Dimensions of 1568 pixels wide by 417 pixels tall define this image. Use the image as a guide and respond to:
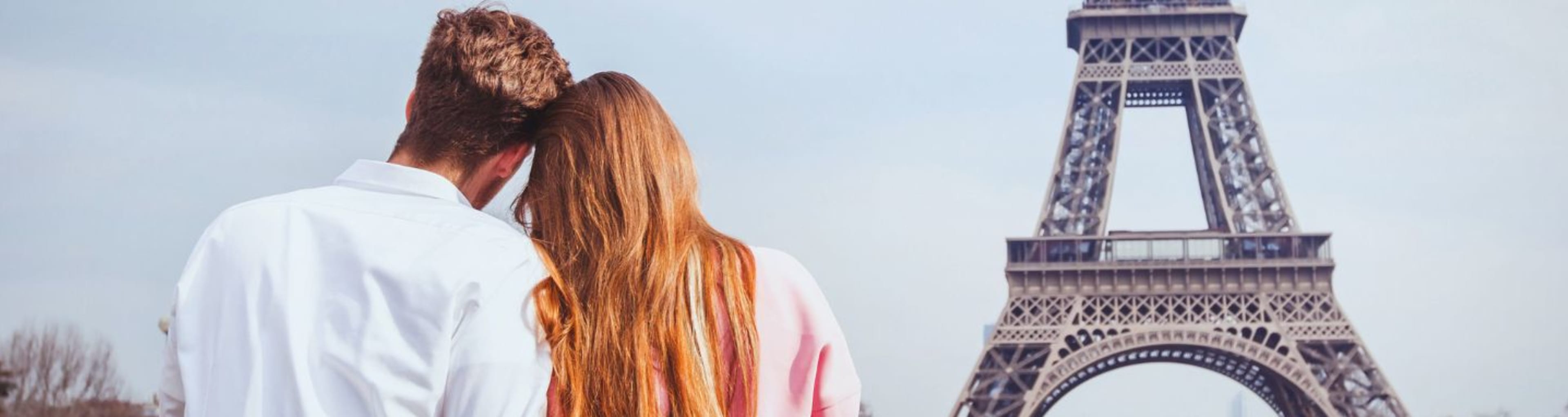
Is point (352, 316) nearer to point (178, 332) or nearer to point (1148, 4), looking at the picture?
point (178, 332)

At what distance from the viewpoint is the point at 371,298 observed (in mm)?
1546

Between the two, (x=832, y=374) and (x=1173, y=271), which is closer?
(x=832, y=374)

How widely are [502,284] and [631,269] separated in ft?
0.67

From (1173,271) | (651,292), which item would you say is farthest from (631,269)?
(1173,271)

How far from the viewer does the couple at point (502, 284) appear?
60.7 inches

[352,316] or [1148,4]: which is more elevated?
[1148,4]

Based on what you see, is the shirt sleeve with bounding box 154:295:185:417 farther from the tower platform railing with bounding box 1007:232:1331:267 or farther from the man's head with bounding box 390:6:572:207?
the tower platform railing with bounding box 1007:232:1331:267

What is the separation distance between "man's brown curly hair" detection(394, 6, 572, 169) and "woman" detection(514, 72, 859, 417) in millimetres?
73

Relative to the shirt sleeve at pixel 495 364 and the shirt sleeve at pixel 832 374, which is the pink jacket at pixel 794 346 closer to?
the shirt sleeve at pixel 832 374

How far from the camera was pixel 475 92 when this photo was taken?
1.75m

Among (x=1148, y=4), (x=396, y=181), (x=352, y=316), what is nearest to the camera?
(x=352, y=316)

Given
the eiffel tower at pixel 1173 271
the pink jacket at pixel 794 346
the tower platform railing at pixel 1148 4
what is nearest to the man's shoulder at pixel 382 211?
the pink jacket at pixel 794 346

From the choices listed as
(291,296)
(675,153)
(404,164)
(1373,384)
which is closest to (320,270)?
(291,296)

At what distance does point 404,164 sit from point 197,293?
1.02 ft
